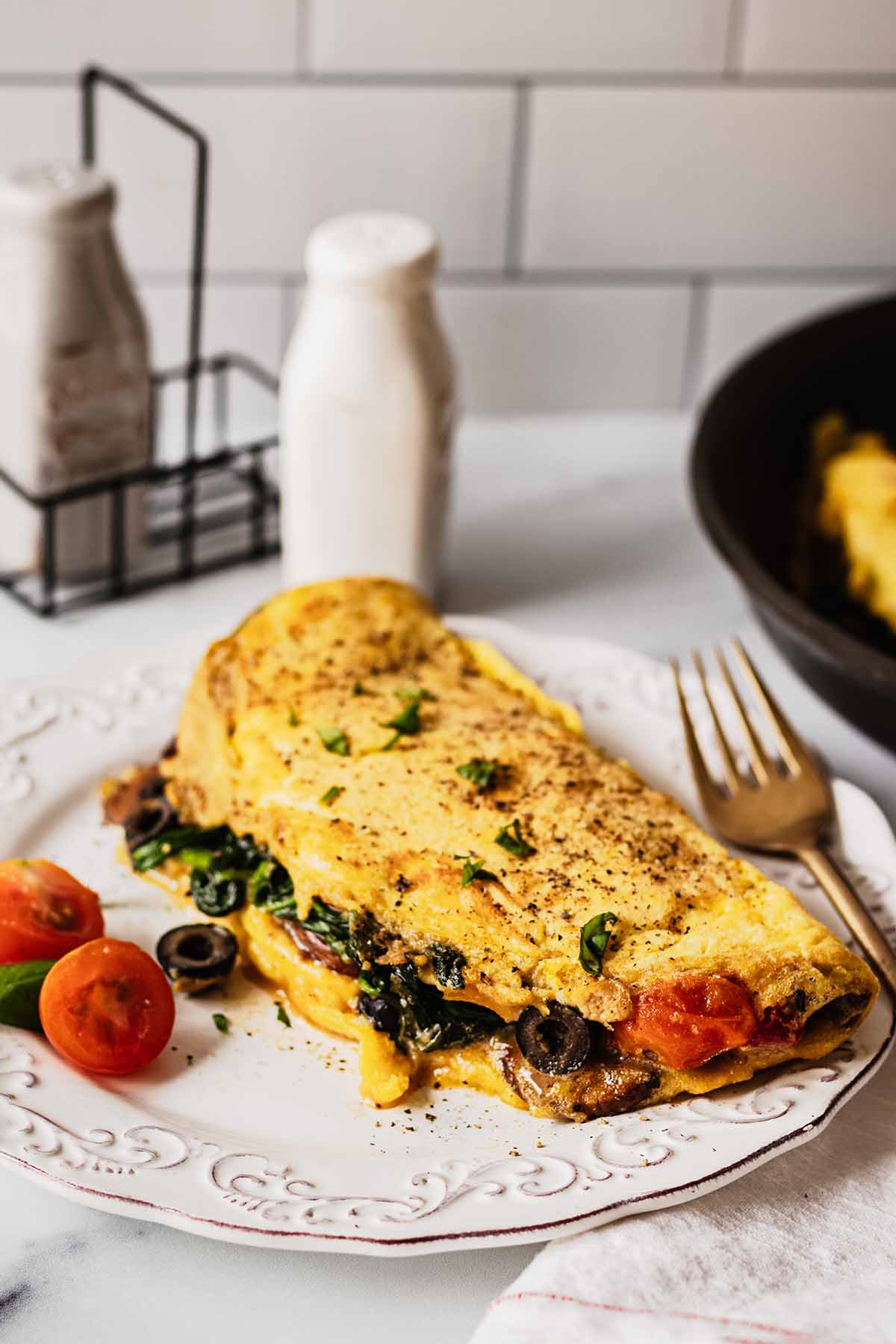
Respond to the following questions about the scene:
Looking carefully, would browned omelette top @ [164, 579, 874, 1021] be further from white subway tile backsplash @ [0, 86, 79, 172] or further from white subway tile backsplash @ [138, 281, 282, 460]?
white subway tile backsplash @ [0, 86, 79, 172]

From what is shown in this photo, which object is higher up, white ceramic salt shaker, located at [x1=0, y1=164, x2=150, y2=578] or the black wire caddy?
white ceramic salt shaker, located at [x1=0, y1=164, x2=150, y2=578]

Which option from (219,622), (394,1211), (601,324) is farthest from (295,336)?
(394,1211)

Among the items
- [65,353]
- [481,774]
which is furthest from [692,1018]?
[65,353]

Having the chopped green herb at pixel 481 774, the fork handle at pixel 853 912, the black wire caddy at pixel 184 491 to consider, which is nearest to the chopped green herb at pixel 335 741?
the chopped green herb at pixel 481 774

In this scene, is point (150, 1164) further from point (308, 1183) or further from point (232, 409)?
point (232, 409)

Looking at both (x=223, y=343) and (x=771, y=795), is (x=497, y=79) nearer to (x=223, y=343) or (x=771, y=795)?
(x=223, y=343)

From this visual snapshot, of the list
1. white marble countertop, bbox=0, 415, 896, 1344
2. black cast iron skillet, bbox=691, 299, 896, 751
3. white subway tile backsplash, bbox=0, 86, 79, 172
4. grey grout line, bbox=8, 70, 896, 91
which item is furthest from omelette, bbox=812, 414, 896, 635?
white subway tile backsplash, bbox=0, 86, 79, 172
